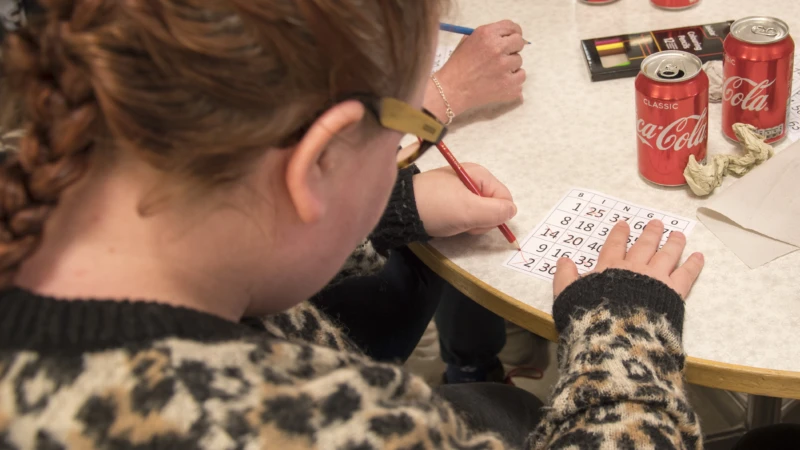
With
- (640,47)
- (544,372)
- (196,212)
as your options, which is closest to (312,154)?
(196,212)

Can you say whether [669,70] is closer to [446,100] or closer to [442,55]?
[446,100]

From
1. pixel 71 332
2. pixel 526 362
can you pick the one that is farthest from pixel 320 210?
pixel 526 362

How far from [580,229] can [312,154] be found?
0.44 meters

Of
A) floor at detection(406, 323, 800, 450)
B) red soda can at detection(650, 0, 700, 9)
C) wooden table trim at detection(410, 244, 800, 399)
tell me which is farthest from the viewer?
floor at detection(406, 323, 800, 450)

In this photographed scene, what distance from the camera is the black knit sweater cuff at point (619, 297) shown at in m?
0.74

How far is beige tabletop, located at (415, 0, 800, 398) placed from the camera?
0.71m

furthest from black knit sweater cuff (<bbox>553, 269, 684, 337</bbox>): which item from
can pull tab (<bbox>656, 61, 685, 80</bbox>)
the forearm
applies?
can pull tab (<bbox>656, 61, 685, 80</bbox>)

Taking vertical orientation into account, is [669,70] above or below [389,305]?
above

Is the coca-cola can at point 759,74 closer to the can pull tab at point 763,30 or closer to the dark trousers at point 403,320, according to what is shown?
the can pull tab at point 763,30

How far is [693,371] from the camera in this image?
0.71 m

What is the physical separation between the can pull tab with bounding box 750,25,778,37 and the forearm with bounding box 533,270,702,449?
326 millimetres

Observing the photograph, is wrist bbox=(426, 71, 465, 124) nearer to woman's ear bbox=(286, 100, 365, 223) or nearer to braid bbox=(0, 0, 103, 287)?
woman's ear bbox=(286, 100, 365, 223)

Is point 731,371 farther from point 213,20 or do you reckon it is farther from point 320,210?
point 213,20

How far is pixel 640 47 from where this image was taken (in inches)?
43.3
